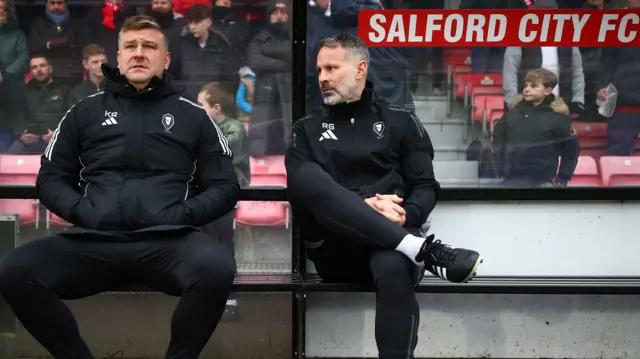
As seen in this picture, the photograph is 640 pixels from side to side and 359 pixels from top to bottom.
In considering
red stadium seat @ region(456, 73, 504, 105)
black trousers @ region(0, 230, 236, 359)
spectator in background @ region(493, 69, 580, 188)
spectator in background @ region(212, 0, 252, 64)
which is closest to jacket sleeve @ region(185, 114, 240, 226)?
black trousers @ region(0, 230, 236, 359)

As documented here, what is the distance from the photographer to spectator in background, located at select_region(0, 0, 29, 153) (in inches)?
181

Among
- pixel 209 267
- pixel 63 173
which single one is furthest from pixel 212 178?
pixel 63 173

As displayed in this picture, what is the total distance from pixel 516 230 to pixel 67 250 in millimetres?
2239

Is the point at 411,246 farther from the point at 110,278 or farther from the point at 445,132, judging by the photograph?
the point at 110,278

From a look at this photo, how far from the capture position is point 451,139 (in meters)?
4.64

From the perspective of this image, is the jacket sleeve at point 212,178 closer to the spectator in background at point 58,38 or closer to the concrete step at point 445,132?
the spectator in background at point 58,38

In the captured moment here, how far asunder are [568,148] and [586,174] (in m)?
0.16

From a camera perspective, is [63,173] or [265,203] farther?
[265,203]

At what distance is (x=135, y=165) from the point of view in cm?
387

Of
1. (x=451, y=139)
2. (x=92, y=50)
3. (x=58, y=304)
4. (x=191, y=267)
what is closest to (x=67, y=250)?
(x=58, y=304)

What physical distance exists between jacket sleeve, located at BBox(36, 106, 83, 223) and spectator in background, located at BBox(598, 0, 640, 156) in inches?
103

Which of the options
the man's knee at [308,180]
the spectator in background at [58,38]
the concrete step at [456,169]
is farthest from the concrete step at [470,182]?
the spectator in background at [58,38]

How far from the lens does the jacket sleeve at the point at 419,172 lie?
13.0 feet

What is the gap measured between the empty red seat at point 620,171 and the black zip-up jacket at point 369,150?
3.52ft
